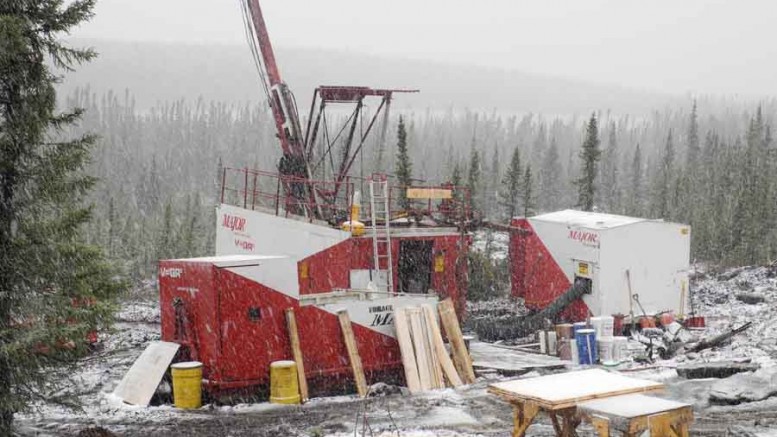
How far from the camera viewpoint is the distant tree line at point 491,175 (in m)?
56.0

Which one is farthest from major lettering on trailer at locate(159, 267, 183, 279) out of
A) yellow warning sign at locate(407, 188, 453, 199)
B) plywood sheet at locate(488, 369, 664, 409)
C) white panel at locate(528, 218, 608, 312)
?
white panel at locate(528, 218, 608, 312)

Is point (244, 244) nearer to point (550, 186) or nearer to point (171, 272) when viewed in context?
point (171, 272)

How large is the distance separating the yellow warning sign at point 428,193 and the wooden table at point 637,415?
401 inches

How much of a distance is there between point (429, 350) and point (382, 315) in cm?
105

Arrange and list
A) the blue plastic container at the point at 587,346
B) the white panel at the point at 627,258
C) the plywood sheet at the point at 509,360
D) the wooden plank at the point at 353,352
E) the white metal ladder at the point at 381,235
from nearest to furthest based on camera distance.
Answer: the wooden plank at the point at 353,352 → the plywood sheet at the point at 509,360 → the blue plastic container at the point at 587,346 → the white metal ladder at the point at 381,235 → the white panel at the point at 627,258

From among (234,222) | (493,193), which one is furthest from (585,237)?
(493,193)

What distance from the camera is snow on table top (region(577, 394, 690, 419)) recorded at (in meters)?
7.93

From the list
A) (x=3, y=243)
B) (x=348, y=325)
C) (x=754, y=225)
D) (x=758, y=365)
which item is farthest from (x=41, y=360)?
(x=754, y=225)

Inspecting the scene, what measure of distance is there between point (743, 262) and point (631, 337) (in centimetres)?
3307

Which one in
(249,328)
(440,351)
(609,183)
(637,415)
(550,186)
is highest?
(637,415)

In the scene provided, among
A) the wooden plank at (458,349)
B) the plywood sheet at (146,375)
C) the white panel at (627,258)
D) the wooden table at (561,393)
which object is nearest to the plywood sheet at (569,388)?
the wooden table at (561,393)

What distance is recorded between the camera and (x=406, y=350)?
15.0 metres

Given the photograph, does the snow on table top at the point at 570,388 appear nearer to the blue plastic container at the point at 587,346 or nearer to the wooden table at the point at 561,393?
the wooden table at the point at 561,393

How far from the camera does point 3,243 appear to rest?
10.1m
